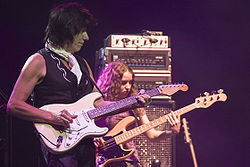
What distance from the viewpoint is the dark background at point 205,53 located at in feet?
16.7

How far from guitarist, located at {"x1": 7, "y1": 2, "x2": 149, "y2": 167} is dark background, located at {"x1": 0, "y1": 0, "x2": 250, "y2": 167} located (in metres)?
2.50

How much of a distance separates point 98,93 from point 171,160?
177 cm

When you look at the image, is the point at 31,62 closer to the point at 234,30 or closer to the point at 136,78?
the point at 136,78

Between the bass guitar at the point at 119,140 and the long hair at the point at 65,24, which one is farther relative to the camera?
the bass guitar at the point at 119,140

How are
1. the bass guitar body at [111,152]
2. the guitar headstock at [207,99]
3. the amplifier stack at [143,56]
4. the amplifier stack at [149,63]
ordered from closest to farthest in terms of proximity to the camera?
the bass guitar body at [111,152] → the guitar headstock at [207,99] → the amplifier stack at [149,63] → the amplifier stack at [143,56]

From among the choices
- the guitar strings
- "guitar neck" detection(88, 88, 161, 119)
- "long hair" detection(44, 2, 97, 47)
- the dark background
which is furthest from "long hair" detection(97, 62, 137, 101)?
"long hair" detection(44, 2, 97, 47)

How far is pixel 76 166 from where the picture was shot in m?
2.15

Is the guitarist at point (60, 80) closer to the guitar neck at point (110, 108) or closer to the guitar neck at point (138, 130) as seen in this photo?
the guitar neck at point (110, 108)

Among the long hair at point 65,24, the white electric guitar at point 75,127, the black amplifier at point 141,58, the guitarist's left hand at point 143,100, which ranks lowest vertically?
the white electric guitar at point 75,127

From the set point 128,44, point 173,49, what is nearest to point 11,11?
point 128,44

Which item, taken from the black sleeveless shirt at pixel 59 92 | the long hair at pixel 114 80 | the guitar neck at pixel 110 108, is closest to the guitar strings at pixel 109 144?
the long hair at pixel 114 80

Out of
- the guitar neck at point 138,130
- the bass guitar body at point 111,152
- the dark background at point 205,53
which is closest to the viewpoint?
the bass guitar body at point 111,152

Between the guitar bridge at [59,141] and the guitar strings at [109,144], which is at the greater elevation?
the guitar bridge at [59,141]

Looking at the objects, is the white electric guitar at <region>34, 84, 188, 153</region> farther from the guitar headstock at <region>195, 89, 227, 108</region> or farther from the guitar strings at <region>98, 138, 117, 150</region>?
the guitar headstock at <region>195, 89, 227, 108</region>
